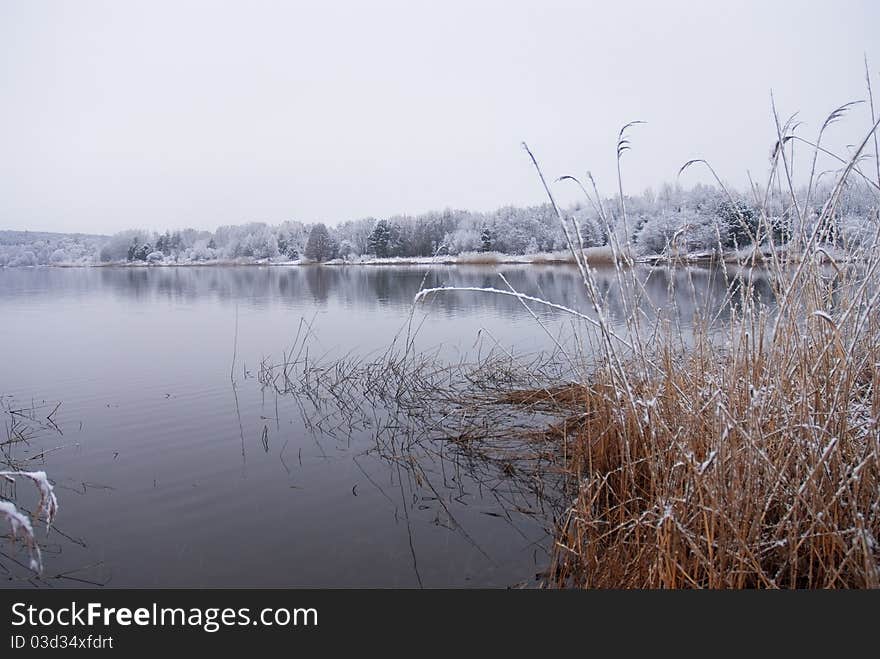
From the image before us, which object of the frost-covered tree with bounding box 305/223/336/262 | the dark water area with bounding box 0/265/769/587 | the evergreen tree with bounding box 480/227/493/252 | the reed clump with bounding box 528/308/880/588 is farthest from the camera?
the frost-covered tree with bounding box 305/223/336/262

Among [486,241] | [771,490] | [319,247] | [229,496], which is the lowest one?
[229,496]

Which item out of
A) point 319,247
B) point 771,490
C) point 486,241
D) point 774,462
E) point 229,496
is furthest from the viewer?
point 319,247

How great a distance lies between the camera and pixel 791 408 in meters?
2.44

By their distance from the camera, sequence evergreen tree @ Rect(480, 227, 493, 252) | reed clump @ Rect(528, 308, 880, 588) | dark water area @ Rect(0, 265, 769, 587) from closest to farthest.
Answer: reed clump @ Rect(528, 308, 880, 588) < dark water area @ Rect(0, 265, 769, 587) < evergreen tree @ Rect(480, 227, 493, 252)

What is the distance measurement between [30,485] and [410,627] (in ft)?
12.2

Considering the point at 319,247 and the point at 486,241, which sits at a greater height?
the point at 319,247

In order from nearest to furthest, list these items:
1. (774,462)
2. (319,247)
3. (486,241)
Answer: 1. (774,462)
2. (486,241)
3. (319,247)

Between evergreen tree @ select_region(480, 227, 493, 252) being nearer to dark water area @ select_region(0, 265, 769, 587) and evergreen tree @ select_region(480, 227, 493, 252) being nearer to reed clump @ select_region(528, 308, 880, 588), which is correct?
dark water area @ select_region(0, 265, 769, 587)

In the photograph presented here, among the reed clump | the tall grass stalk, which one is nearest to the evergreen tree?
the tall grass stalk

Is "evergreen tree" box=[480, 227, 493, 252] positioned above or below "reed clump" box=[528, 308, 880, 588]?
above

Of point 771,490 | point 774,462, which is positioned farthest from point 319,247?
Result: point 771,490

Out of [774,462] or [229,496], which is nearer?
[774,462]

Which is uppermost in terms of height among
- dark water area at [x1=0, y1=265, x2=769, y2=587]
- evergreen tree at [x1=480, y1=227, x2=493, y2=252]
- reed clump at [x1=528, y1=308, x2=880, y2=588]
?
evergreen tree at [x1=480, y1=227, x2=493, y2=252]

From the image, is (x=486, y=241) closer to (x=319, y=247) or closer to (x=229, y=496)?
(x=319, y=247)
